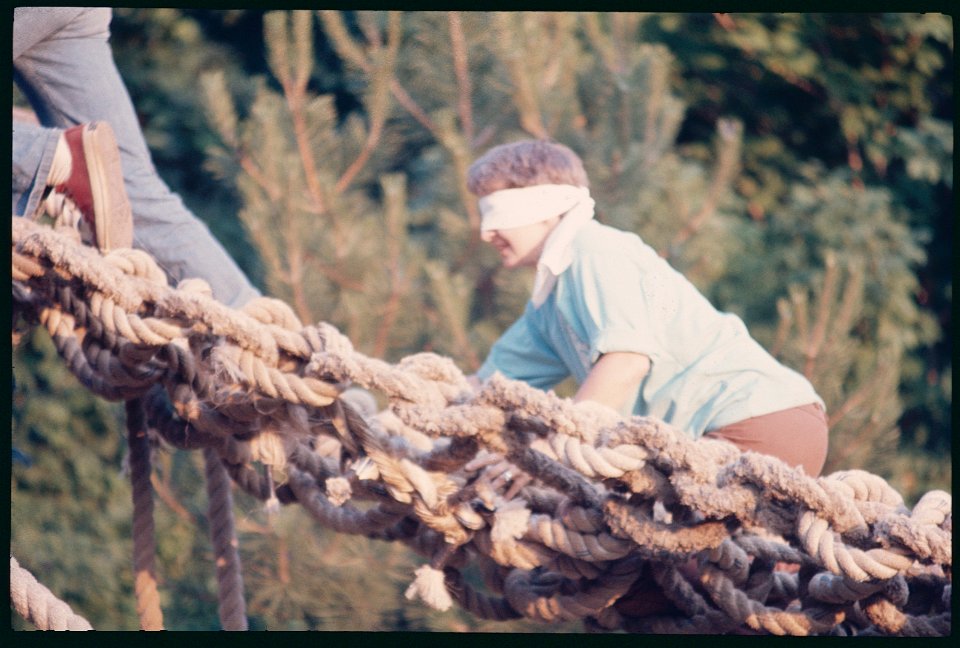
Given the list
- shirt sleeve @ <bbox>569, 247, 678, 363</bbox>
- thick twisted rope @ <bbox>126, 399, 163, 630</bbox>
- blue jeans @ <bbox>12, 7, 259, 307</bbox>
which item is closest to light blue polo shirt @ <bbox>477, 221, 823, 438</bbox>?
shirt sleeve @ <bbox>569, 247, 678, 363</bbox>

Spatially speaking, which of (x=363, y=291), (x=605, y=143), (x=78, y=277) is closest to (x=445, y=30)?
(x=605, y=143)

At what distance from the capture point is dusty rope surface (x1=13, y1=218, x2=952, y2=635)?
0.99 m

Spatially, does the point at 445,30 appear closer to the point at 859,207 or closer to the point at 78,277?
the point at 859,207

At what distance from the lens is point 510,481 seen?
47.6 inches

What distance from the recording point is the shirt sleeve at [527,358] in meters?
1.55

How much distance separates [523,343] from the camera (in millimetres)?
1558

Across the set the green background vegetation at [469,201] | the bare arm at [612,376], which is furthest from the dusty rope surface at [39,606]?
the green background vegetation at [469,201]

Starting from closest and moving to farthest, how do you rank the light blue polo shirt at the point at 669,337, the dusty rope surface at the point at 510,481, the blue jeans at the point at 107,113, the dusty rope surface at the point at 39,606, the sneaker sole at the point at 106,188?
the dusty rope surface at the point at 510,481 → the dusty rope surface at the point at 39,606 → the light blue polo shirt at the point at 669,337 → the sneaker sole at the point at 106,188 → the blue jeans at the point at 107,113

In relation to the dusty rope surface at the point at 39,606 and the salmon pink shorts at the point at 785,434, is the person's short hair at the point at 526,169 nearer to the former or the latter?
the salmon pink shorts at the point at 785,434

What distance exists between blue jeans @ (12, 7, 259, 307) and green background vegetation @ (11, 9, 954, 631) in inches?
34.9

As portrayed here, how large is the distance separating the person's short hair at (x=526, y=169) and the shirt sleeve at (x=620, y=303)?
0.52ft

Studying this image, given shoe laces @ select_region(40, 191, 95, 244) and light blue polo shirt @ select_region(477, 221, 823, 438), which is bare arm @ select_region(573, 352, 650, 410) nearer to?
light blue polo shirt @ select_region(477, 221, 823, 438)

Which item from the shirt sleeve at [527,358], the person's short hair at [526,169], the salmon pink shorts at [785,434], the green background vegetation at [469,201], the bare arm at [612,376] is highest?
the person's short hair at [526,169]

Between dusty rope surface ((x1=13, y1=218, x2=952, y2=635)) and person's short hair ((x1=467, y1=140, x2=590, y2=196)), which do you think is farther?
person's short hair ((x1=467, y1=140, x2=590, y2=196))
